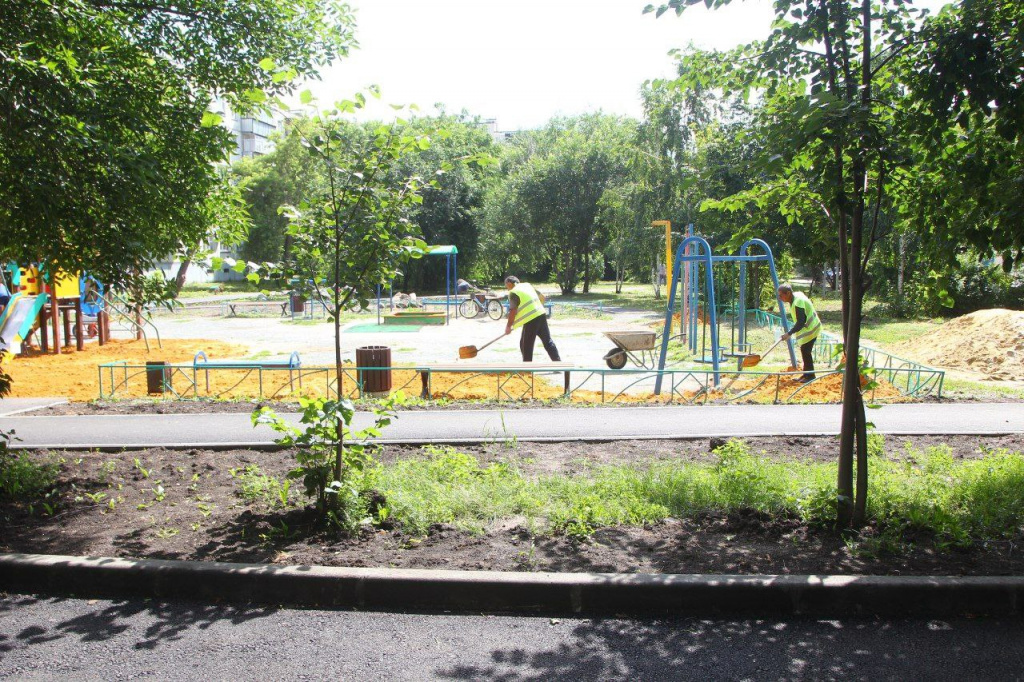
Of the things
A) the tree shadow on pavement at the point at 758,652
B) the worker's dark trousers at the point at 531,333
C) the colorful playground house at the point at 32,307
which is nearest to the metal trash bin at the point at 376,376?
the worker's dark trousers at the point at 531,333

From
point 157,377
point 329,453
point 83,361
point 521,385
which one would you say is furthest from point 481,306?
point 329,453

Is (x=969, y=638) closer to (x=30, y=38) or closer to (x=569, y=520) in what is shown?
(x=569, y=520)

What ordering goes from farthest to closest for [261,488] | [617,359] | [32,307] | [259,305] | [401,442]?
[259,305] → [32,307] → [617,359] → [401,442] → [261,488]

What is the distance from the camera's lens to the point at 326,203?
504cm

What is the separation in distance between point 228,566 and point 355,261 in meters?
1.91

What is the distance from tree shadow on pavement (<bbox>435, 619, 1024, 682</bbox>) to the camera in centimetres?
334

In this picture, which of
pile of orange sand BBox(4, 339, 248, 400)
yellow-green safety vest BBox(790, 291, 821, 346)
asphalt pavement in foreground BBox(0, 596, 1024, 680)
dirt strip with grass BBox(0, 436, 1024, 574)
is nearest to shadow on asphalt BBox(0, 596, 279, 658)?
asphalt pavement in foreground BBox(0, 596, 1024, 680)

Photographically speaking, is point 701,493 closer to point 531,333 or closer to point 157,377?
point 531,333

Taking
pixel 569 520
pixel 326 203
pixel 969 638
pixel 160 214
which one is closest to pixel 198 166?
pixel 160 214

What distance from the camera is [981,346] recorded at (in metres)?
14.1

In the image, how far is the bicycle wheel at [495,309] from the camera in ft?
91.7

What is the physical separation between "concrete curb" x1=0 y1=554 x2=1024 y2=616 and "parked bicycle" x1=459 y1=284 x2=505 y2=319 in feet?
77.4

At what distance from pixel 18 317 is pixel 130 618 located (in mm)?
15521

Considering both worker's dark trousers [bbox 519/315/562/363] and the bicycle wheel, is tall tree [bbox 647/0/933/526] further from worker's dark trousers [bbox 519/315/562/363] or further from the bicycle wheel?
the bicycle wheel
